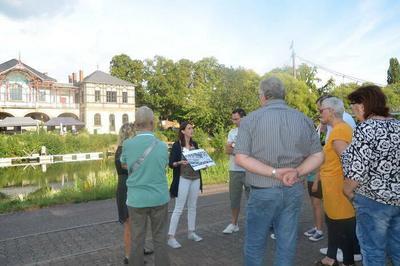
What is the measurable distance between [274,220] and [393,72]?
75.5 meters

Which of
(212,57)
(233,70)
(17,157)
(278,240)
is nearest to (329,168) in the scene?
(278,240)

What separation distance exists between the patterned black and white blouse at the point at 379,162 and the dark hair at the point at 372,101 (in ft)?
0.50

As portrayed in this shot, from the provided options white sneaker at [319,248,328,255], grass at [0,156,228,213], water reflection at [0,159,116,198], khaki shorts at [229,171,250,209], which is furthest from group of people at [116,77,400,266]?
water reflection at [0,159,116,198]

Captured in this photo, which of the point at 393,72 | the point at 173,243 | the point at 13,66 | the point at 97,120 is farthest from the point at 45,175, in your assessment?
the point at 393,72

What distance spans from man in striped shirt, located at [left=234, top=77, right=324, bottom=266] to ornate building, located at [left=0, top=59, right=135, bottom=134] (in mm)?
52808

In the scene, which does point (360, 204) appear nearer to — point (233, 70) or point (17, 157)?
point (17, 157)

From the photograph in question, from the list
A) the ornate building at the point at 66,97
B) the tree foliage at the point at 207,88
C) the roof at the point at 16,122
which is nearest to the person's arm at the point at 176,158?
the tree foliage at the point at 207,88

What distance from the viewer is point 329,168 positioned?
464 centimetres

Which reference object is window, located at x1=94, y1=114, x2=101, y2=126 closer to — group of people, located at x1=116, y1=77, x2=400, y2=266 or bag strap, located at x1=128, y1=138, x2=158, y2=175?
bag strap, located at x1=128, y1=138, x2=158, y2=175

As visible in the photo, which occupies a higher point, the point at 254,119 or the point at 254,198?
the point at 254,119

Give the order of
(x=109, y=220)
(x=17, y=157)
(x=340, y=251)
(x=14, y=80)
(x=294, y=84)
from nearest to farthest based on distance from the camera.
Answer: (x=340, y=251)
(x=109, y=220)
(x=17, y=157)
(x=294, y=84)
(x=14, y=80)

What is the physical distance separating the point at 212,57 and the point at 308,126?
63.7 m

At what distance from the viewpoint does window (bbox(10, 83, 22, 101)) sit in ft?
173

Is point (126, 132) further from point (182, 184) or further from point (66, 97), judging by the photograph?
point (66, 97)
